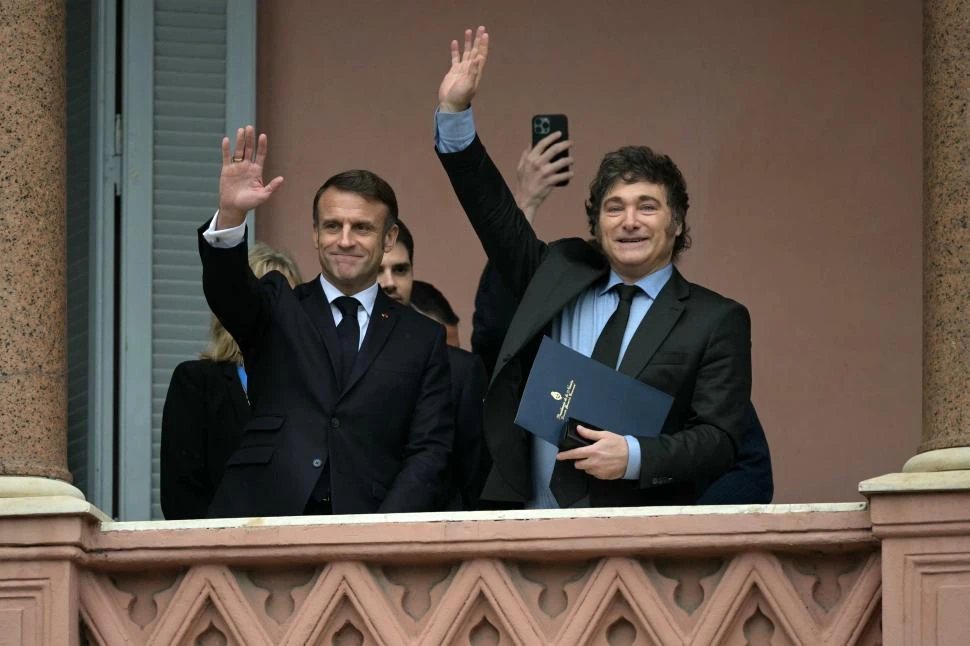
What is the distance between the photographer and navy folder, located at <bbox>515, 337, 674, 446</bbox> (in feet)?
21.1

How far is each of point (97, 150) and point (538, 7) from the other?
5.75 feet

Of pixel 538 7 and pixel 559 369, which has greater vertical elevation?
pixel 538 7

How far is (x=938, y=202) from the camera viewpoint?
6.69 m

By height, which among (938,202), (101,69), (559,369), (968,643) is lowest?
(968,643)

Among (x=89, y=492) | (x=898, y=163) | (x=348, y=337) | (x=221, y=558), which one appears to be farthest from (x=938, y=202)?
(x=89, y=492)

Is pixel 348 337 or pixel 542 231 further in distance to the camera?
pixel 542 231

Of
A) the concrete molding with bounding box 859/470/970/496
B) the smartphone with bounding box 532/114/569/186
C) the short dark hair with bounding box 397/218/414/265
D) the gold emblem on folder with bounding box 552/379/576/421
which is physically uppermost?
the smartphone with bounding box 532/114/569/186

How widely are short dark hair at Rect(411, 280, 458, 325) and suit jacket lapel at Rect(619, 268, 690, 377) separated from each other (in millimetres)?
1492

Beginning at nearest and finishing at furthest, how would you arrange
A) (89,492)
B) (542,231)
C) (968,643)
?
(968,643) < (89,492) < (542,231)

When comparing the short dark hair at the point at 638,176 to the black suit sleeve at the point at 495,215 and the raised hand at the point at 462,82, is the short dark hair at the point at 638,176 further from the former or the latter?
the raised hand at the point at 462,82

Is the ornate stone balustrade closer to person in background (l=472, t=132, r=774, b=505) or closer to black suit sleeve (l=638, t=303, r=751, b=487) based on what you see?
black suit sleeve (l=638, t=303, r=751, b=487)

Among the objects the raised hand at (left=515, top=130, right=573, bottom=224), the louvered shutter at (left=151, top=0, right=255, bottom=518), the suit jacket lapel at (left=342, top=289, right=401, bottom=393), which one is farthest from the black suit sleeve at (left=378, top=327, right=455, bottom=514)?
the louvered shutter at (left=151, top=0, right=255, bottom=518)

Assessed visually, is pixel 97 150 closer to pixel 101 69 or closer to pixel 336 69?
pixel 101 69

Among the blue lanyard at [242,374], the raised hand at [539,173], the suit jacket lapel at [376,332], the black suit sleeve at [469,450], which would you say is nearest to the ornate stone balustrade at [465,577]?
the suit jacket lapel at [376,332]
